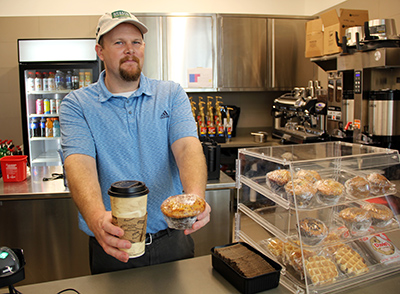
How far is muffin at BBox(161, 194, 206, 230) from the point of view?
1.13 m

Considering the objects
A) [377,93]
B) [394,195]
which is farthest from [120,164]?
[377,93]

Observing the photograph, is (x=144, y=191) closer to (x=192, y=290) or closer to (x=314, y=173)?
(x=192, y=290)

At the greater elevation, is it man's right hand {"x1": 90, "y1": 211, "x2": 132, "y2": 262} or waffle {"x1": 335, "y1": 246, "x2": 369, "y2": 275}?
man's right hand {"x1": 90, "y1": 211, "x2": 132, "y2": 262}

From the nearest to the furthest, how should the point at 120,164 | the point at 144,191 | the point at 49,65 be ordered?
the point at 144,191 < the point at 120,164 < the point at 49,65

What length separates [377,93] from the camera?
300 centimetres

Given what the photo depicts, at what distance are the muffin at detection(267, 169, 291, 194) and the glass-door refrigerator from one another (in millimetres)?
3451

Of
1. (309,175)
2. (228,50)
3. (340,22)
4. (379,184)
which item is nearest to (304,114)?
(340,22)

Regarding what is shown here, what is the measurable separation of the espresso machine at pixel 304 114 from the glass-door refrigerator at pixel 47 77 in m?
2.26

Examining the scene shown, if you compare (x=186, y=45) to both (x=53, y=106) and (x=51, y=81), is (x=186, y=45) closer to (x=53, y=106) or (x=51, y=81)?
(x=51, y=81)

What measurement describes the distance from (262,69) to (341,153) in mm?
3265

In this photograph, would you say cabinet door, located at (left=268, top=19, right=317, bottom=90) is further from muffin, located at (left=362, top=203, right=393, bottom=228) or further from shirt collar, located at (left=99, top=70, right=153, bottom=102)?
muffin, located at (left=362, top=203, right=393, bottom=228)

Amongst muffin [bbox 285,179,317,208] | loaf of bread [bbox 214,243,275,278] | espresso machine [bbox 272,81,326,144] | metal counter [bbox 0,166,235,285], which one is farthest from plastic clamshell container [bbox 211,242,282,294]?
espresso machine [bbox 272,81,326,144]

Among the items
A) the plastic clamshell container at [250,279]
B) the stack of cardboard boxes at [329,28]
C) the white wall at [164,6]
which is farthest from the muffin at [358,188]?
the white wall at [164,6]

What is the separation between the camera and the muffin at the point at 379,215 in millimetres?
1466
